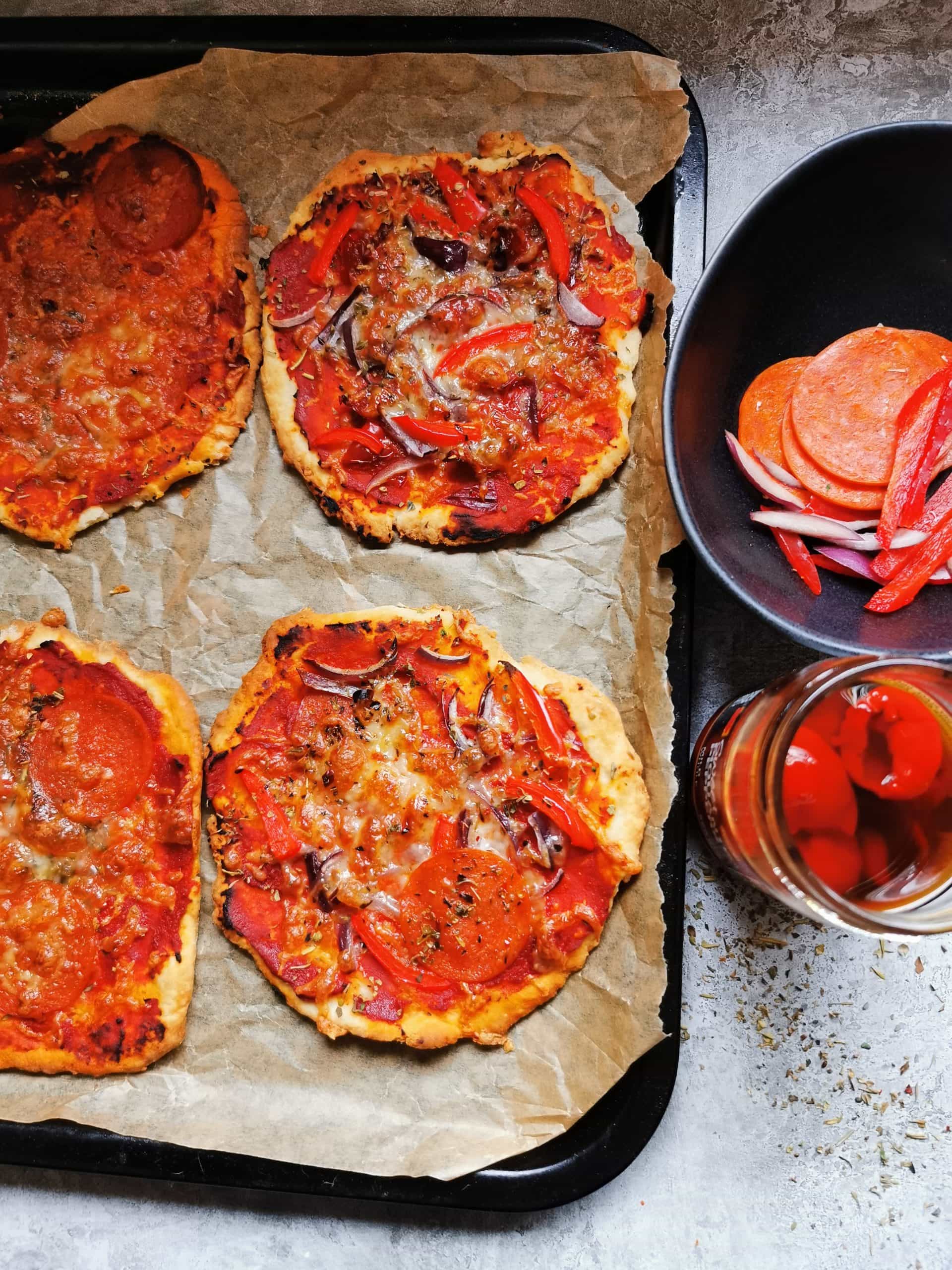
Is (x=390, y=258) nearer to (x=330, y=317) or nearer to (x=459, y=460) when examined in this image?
(x=330, y=317)

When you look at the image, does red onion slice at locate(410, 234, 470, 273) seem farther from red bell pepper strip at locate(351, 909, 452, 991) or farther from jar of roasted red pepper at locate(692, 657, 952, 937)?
red bell pepper strip at locate(351, 909, 452, 991)

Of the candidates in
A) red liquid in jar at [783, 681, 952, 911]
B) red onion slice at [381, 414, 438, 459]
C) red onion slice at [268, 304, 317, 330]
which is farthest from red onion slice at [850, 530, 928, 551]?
red onion slice at [268, 304, 317, 330]

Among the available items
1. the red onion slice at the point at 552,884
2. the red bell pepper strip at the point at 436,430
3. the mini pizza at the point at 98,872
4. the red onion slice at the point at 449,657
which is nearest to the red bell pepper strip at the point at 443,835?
the red onion slice at the point at 552,884

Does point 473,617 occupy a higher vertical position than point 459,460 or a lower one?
lower

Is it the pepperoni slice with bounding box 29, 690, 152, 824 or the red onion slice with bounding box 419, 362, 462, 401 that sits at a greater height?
the red onion slice with bounding box 419, 362, 462, 401

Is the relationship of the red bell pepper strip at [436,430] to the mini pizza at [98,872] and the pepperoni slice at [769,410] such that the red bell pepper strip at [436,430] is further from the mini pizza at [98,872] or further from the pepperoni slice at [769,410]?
the mini pizza at [98,872]

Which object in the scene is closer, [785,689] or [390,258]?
[785,689]


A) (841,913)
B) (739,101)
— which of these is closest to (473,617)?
(841,913)
